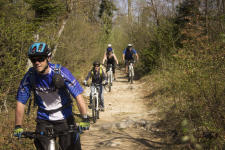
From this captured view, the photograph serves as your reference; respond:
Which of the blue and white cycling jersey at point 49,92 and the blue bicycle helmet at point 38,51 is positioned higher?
the blue bicycle helmet at point 38,51

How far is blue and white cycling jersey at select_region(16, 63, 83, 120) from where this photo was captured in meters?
3.11

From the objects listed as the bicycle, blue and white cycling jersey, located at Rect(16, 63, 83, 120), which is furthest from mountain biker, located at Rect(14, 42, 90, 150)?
the bicycle

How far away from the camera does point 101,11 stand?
3141 centimetres

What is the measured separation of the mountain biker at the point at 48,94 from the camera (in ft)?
9.89

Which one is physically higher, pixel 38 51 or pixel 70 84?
pixel 38 51

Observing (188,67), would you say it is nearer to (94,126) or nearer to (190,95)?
(190,95)

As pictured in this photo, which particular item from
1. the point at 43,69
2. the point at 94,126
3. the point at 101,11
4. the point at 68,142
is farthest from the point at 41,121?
the point at 101,11

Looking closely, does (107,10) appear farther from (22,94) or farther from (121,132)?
(22,94)

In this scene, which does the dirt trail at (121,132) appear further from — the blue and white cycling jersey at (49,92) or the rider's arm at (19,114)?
the rider's arm at (19,114)

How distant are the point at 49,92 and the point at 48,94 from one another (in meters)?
0.03

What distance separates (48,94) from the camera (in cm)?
319

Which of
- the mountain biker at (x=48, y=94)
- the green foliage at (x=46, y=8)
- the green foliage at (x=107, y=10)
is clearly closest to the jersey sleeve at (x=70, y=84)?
the mountain biker at (x=48, y=94)

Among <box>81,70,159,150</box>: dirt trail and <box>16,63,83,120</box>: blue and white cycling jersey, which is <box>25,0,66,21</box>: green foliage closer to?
<box>81,70,159,150</box>: dirt trail

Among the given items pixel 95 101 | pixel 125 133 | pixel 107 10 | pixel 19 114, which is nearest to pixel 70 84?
pixel 19 114
